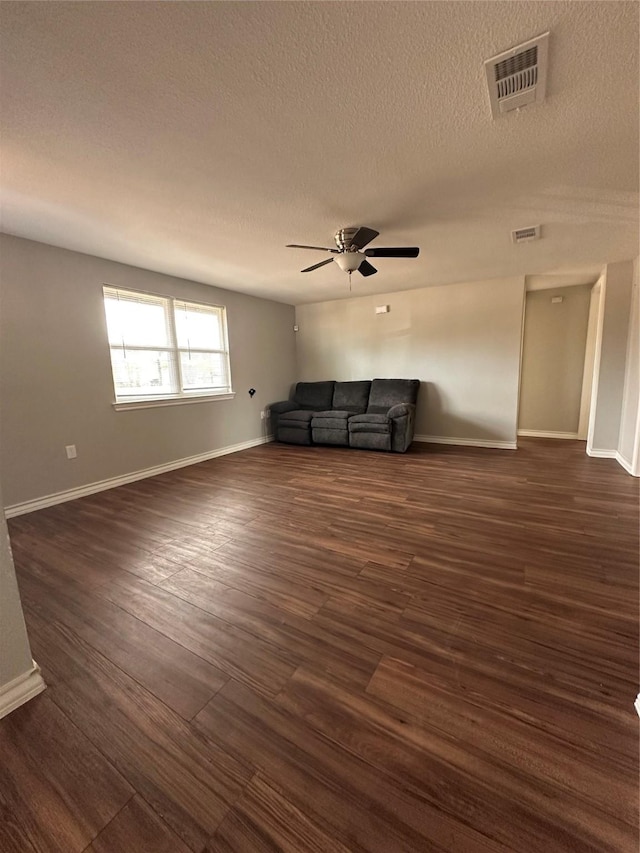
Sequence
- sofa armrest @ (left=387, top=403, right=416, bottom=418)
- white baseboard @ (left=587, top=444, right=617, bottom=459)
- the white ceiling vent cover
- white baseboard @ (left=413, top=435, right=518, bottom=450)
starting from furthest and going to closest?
white baseboard @ (left=413, top=435, right=518, bottom=450), sofa armrest @ (left=387, top=403, right=416, bottom=418), white baseboard @ (left=587, top=444, right=617, bottom=459), the white ceiling vent cover

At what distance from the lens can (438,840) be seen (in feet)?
2.75

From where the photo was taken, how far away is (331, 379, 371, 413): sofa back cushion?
551 cm

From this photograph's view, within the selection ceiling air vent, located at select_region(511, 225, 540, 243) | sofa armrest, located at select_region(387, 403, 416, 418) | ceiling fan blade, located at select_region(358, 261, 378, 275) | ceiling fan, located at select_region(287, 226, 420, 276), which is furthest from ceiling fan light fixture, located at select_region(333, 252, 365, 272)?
sofa armrest, located at select_region(387, 403, 416, 418)

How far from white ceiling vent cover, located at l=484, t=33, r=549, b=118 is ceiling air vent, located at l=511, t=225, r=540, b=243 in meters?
1.69

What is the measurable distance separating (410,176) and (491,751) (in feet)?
9.15

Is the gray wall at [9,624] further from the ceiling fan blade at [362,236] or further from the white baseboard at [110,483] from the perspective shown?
the ceiling fan blade at [362,236]

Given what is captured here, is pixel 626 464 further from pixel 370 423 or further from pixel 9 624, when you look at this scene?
pixel 9 624

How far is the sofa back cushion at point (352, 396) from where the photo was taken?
5508 mm

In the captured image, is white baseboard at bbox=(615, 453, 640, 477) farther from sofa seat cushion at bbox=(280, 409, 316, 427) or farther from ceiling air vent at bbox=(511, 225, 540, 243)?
sofa seat cushion at bbox=(280, 409, 316, 427)

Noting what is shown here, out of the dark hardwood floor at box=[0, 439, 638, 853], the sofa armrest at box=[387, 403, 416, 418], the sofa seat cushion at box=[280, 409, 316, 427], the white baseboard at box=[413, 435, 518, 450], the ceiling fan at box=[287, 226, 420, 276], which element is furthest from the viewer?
the sofa seat cushion at box=[280, 409, 316, 427]

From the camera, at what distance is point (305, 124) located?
1.64 metres

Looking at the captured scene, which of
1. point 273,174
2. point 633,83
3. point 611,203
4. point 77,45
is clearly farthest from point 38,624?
point 611,203

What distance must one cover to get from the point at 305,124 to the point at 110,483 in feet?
11.8

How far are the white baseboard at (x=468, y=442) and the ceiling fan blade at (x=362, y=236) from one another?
3382 millimetres
